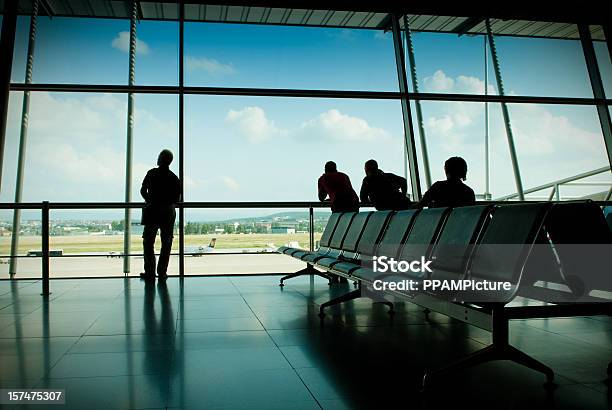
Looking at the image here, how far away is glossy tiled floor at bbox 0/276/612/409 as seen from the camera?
89.1 inches

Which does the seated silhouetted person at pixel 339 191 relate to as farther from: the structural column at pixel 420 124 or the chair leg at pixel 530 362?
the chair leg at pixel 530 362

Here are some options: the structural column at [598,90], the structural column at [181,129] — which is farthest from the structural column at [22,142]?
the structural column at [598,90]

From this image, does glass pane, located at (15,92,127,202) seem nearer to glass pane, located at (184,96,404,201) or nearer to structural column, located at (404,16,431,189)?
glass pane, located at (184,96,404,201)

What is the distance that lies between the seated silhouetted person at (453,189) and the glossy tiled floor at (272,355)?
823 mm

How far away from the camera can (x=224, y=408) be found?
2131mm

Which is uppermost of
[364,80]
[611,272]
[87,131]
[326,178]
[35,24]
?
[35,24]

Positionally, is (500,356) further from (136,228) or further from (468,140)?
(468,140)

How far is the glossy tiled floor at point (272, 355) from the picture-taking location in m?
2.26

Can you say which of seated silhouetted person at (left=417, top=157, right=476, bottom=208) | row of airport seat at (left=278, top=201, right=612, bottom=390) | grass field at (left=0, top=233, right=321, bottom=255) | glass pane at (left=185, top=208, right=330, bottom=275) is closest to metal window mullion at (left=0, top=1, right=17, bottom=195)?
grass field at (left=0, top=233, right=321, bottom=255)

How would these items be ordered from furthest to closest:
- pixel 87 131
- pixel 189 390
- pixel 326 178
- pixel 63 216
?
pixel 87 131
pixel 63 216
pixel 326 178
pixel 189 390

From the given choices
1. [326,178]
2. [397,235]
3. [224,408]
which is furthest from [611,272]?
[326,178]

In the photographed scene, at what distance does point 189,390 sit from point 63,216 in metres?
5.08

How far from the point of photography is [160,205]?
648cm

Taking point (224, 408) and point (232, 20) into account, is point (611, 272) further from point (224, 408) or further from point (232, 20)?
point (232, 20)
